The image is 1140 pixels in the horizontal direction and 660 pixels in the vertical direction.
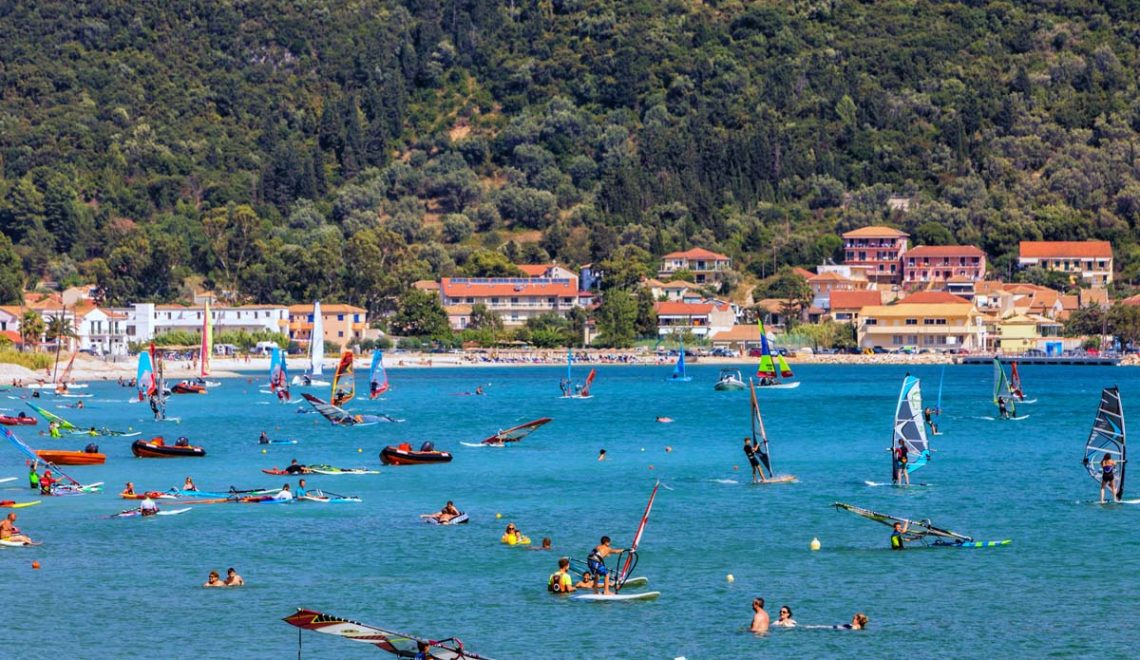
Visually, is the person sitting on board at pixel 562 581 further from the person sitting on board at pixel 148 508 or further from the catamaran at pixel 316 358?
the catamaran at pixel 316 358

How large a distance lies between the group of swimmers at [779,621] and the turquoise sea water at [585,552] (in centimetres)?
25

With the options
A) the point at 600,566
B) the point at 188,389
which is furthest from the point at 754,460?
the point at 188,389

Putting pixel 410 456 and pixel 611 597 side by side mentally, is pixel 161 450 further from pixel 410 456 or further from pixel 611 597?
pixel 611 597

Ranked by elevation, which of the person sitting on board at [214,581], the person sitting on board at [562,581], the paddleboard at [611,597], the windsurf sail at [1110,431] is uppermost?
the windsurf sail at [1110,431]

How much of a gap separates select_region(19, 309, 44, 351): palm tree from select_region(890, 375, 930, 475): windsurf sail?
127m

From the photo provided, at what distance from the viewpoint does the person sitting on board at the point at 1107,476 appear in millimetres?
55062

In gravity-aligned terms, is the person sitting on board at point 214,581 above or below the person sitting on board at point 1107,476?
below

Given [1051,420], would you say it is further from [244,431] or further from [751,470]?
[244,431]

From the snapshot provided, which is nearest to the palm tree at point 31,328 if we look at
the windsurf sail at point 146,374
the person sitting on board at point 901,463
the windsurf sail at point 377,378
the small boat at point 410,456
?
the windsurf sail at point 146,374

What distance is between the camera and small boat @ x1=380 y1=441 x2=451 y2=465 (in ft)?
231

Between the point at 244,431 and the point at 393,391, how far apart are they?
4624 centimetres

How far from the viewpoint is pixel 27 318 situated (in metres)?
173

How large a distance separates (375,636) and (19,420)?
6539cm

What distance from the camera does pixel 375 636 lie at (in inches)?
1242
